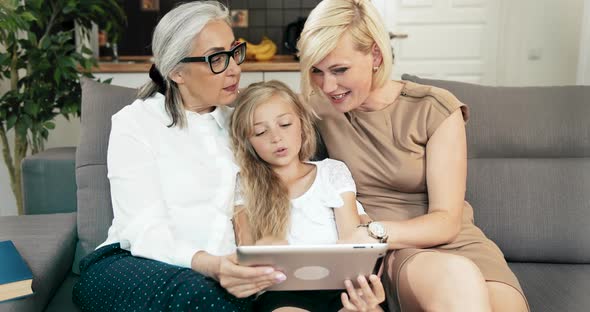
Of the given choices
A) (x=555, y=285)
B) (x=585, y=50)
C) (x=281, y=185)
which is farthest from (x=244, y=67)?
(x=555, y=285)

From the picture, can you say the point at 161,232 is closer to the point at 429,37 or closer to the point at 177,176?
the point at 177,176

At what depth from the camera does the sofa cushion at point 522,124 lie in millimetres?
1946

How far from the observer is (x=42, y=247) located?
1.63 meters

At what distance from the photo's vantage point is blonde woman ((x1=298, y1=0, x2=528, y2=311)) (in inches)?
56.1

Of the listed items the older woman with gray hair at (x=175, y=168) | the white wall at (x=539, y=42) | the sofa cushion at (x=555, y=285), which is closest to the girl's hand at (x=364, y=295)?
the older woman with gray hair at (x=175, y=168)

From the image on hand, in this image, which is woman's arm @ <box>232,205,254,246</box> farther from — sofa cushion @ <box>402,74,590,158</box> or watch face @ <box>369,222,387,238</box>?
sofa cushion @ <box>402,74,590,158</box>

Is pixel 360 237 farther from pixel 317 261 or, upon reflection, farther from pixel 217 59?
pixel 217 59

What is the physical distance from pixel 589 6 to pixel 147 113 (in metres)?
2.43

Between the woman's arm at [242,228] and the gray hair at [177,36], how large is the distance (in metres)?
0.29

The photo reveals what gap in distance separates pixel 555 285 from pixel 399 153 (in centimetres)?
62

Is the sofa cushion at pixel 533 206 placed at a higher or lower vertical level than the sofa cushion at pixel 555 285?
higher

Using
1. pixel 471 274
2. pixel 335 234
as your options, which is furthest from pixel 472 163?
pixel 471 274

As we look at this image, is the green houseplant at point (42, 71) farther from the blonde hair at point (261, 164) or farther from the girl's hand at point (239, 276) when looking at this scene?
the girl's hand at point (239, 276)

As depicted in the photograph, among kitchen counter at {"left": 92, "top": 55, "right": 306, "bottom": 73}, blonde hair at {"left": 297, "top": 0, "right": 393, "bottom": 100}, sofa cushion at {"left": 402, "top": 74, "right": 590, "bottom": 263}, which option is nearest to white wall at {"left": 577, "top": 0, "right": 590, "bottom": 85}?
sofa cushion at {"left": 402, "top": 74, "right": 590, "bottom": 263}
